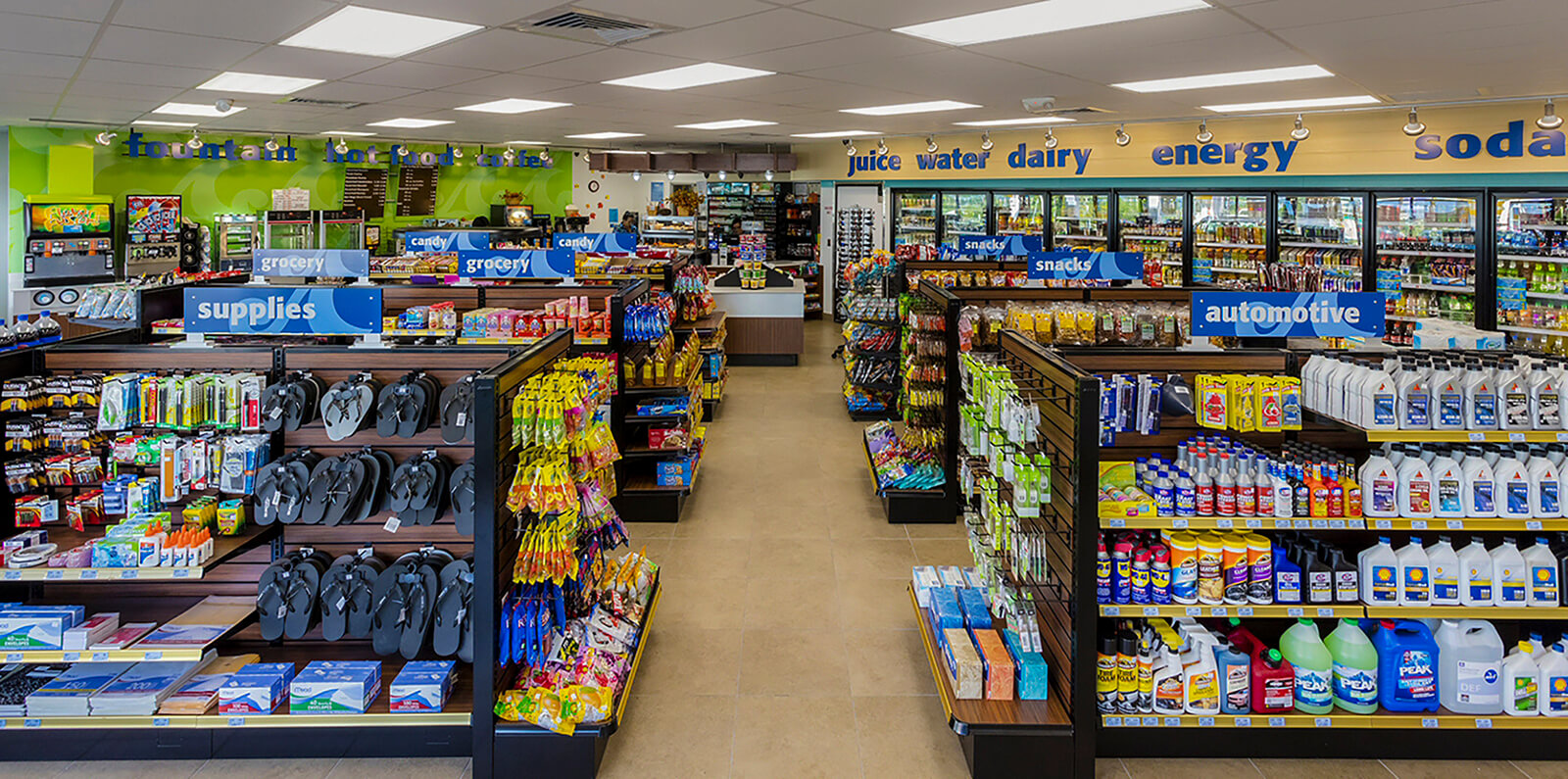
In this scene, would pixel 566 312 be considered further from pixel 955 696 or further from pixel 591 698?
pixel 955 696

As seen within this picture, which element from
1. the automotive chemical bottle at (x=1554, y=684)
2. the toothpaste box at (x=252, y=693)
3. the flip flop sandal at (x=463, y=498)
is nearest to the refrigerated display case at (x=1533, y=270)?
the automotive chemical bottle at (x=1554, y=684)

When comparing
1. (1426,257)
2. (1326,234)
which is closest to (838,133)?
(1326,234)

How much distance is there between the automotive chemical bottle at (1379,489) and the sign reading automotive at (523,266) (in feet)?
16.4

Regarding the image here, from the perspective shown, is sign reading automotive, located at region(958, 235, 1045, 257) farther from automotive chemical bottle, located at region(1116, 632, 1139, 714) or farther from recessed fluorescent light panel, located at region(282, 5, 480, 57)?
automotive chemical bottle, located at region(1116, 632, 1139, 714)

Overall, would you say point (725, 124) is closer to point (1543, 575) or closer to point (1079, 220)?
point (1079, 220)

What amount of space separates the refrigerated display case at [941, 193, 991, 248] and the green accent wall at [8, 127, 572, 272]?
22.7ft

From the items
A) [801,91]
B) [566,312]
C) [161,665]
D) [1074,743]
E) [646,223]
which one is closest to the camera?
[1074,743]

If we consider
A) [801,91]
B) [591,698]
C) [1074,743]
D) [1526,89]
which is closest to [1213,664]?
[1074,743]

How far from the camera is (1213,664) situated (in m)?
3.35

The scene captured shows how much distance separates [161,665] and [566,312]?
3.05 metres

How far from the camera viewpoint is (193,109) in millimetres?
9000

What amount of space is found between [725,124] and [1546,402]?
340 inches

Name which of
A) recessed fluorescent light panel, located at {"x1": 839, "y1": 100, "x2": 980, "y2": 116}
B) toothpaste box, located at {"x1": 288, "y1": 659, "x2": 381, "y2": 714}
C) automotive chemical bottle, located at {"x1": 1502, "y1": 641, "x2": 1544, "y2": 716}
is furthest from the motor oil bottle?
recessed fluorescent light panel, located at {"x1": 839, "y1": 100, "x2": 980, "y2": 116}

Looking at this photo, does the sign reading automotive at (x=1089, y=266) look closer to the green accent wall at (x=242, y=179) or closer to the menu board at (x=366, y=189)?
the green accent wall at (x=242, y=179)
